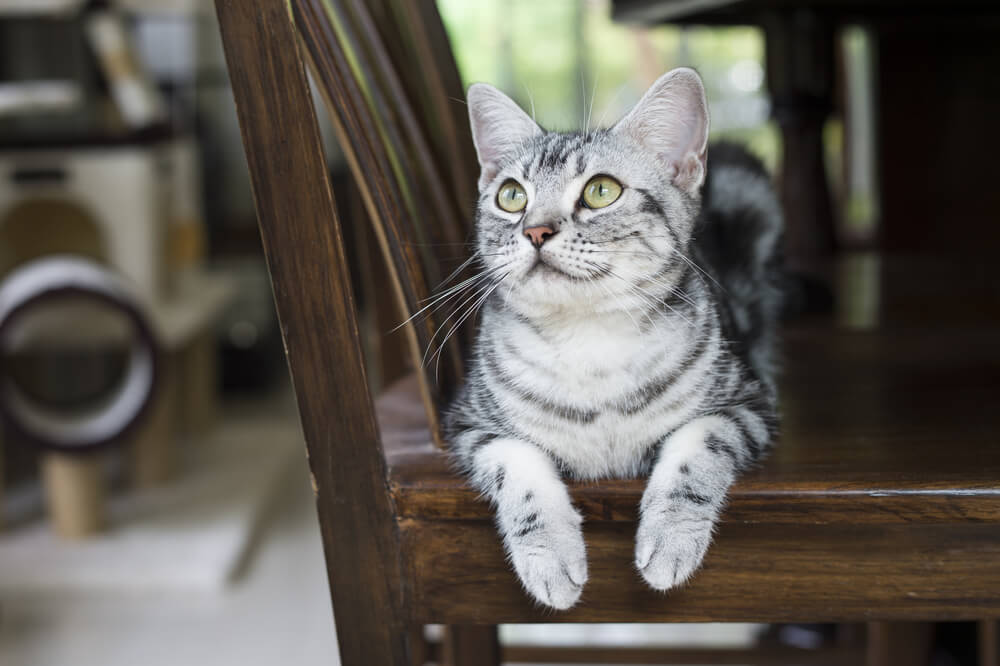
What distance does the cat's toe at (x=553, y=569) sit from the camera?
2.02 ft

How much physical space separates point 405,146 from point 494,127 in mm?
77

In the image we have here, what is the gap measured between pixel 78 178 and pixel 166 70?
4.09ft

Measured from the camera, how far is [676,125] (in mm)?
692

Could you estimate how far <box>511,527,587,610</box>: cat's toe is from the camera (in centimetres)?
62

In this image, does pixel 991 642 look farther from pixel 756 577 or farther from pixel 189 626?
pixel 189 626

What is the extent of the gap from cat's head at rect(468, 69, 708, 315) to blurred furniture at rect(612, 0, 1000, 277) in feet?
2.43

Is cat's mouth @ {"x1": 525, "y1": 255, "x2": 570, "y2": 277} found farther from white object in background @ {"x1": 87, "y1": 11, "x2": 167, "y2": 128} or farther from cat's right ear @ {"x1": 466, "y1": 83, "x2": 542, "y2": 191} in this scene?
white object in background @ {"x1": 87, "y1": 11, "x2": 167, "y2": 128}

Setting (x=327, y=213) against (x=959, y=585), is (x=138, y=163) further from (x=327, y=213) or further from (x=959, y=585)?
(x=959, y=585)

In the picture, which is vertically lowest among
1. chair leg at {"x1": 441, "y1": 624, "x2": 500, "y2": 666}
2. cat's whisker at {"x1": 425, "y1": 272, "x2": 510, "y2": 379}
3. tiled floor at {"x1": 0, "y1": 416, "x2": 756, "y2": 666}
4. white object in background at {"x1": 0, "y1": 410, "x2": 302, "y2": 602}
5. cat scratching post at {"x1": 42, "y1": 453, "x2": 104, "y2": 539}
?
tiled floor at {"x1": 0, "y1": 416, "x2": 756, "y2": 666}

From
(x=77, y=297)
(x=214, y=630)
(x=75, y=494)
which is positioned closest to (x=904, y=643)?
(x=214, y=630)

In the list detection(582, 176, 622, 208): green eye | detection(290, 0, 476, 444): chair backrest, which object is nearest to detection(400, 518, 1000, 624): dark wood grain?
detection(290, 0, 476, 444): chair backrest

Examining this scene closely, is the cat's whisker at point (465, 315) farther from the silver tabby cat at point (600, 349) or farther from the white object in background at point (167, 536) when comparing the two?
the white object in background at point (167, 536)

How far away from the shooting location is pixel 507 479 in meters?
0.65

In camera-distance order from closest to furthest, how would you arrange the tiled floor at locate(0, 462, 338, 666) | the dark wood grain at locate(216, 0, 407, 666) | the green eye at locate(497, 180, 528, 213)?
the dark wood grain at locate(216, 0, 407, 666) < the green eye at locate(497, 180, 528, 213) < the tiled floor at locate(0, 462, 338, 666)
